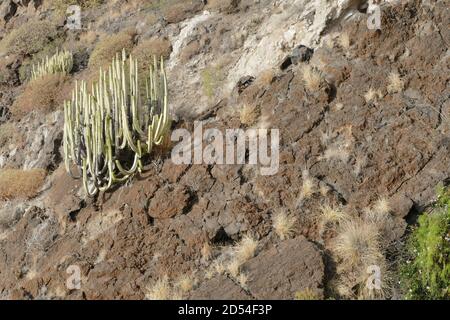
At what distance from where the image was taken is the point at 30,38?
661 inches

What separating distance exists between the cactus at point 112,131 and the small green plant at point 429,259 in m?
4.40

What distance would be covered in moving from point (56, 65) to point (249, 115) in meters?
7.33

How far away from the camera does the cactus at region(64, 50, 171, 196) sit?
8984 mm

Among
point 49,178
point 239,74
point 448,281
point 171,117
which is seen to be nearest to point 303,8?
point 239,74

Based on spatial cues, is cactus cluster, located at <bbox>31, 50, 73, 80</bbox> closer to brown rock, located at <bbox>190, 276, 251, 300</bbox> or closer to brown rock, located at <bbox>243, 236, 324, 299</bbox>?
brown rock, located at <bbox>190, 276, 251, 300</bbox>

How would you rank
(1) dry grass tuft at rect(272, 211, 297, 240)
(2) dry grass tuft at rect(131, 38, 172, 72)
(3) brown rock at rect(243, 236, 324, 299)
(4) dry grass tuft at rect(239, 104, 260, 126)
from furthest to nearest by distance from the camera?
(2) dry grass tuft at rect(131, 38, 172, 72) < (4) dry grass tuft at rect(239, 104, 260, 126) < (1) dry grass tuft at rect(272, 211, 297, 240) < (3) brown rock at rect(243, 236, 324, 299)

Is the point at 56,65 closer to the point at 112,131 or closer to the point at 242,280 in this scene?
the point at 112,131

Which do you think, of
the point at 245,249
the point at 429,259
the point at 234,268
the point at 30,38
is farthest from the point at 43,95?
the point at 429,259

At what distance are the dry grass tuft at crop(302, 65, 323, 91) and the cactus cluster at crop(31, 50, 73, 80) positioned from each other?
7.39 meters

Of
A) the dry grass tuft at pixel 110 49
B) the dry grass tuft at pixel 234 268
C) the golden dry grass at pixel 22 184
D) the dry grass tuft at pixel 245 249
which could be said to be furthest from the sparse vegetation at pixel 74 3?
the dry grass tuft at pixel 234 268

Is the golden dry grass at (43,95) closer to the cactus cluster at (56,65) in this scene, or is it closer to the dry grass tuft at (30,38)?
the cactus cluster at (56,65)

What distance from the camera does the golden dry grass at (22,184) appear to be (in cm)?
1036

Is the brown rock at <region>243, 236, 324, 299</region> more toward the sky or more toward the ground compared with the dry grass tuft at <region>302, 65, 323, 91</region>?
more toward the ground

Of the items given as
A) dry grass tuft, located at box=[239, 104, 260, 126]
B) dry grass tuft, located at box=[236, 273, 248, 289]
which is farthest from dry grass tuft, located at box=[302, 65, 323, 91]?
dry grass tuft, located at box=[236, 273, 248, 289]
